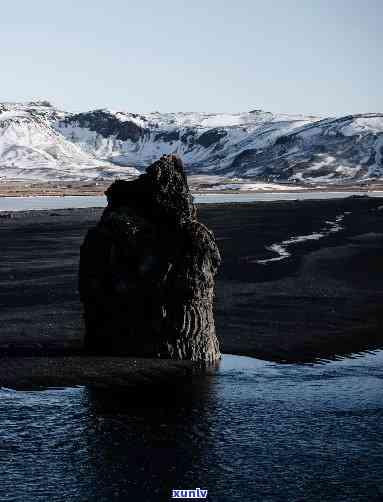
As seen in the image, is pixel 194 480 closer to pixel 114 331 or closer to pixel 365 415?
pixel 365 415

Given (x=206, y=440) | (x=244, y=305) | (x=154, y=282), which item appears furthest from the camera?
(x=244, y=305)

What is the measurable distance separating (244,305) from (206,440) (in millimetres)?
21698

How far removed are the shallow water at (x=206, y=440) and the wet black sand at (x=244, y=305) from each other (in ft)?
9.30

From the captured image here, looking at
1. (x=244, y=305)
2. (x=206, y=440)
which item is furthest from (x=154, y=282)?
(x=244, y=305)

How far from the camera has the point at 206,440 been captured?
22562 millimetres

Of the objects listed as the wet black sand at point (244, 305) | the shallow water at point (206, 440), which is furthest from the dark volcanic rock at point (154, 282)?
the shallow water at point (206, 440)

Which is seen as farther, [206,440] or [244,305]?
[244,305]

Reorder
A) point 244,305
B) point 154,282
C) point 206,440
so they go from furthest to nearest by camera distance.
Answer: point 244,305
point 154,282
point 206,440

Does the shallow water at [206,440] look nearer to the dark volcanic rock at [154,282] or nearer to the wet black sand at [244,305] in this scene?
the dark volcanic rock at [154,282]

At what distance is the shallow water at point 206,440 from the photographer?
63.9ft

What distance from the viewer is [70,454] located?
2138cm

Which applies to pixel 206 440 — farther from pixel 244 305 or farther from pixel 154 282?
pixel 244 305

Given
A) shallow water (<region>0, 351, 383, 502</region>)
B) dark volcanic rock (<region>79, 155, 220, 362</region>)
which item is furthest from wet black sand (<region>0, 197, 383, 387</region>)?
shallow water (<region>0, 351, 383, 502</region>)

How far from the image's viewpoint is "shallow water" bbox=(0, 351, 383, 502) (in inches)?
767
